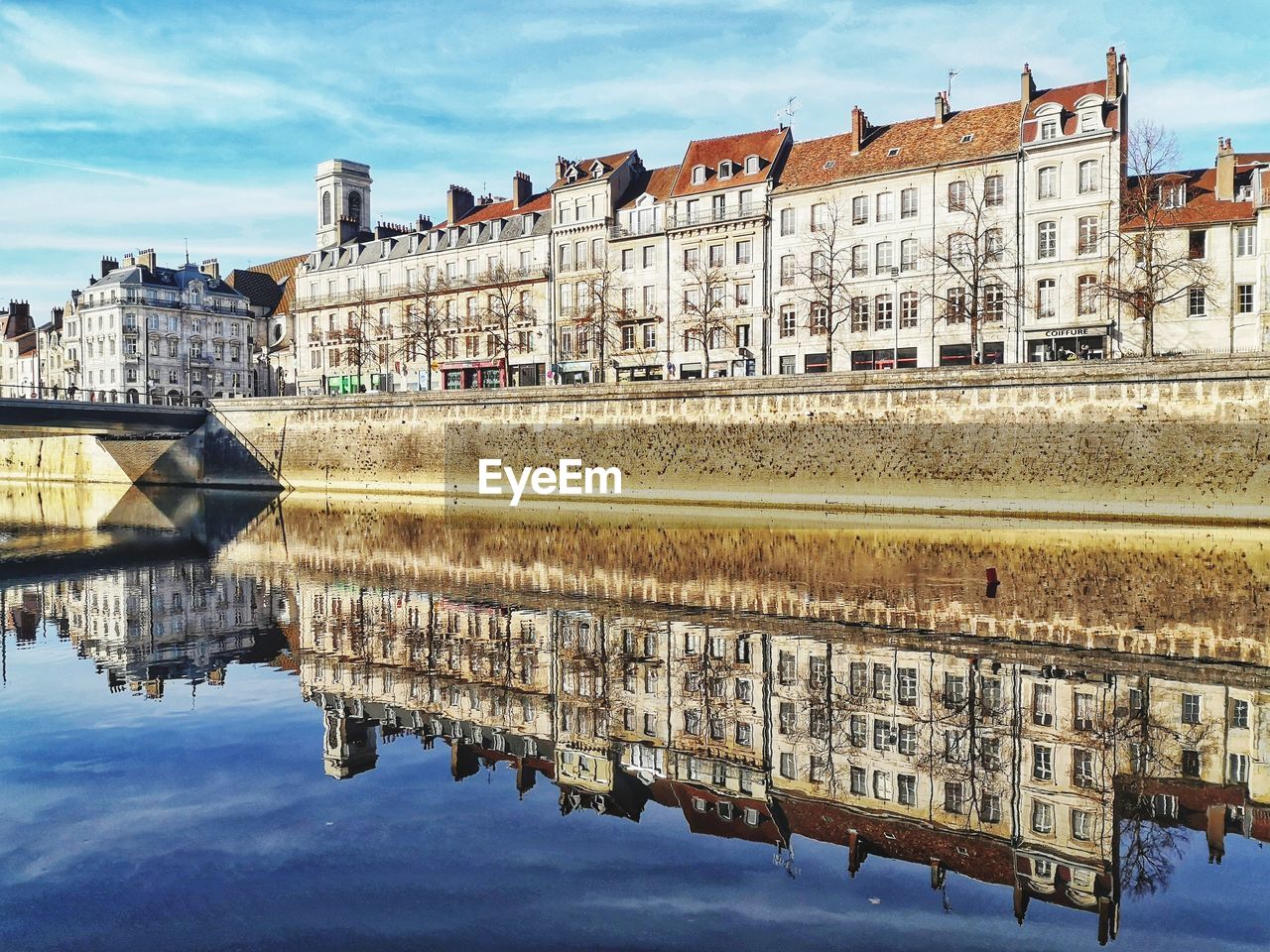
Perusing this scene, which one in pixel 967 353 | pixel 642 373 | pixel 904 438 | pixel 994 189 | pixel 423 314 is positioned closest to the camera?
pixel 904 438

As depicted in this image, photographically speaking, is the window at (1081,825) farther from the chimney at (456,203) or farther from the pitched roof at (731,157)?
the chimney at (456,203)

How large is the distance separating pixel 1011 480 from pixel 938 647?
24325 mm

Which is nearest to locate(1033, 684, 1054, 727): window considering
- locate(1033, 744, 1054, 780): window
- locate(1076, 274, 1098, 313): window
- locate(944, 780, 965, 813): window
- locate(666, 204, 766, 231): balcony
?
locate(1033, 744, 1054, 780): window

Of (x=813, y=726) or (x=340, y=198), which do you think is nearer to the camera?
(x=813, y=726)

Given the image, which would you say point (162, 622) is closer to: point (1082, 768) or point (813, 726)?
point (813, 726)

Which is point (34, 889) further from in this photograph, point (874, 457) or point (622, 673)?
point (874, 457)

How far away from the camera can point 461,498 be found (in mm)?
50656

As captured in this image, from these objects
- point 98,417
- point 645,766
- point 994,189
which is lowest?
point 645,766

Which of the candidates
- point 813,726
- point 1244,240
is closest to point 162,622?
point 813,726

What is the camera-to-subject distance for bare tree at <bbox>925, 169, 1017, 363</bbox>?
49.0 meters

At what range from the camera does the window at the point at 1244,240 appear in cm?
4369

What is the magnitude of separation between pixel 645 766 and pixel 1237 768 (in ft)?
20.0

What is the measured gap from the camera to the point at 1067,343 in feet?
159

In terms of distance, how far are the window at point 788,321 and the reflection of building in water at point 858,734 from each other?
40671mm
